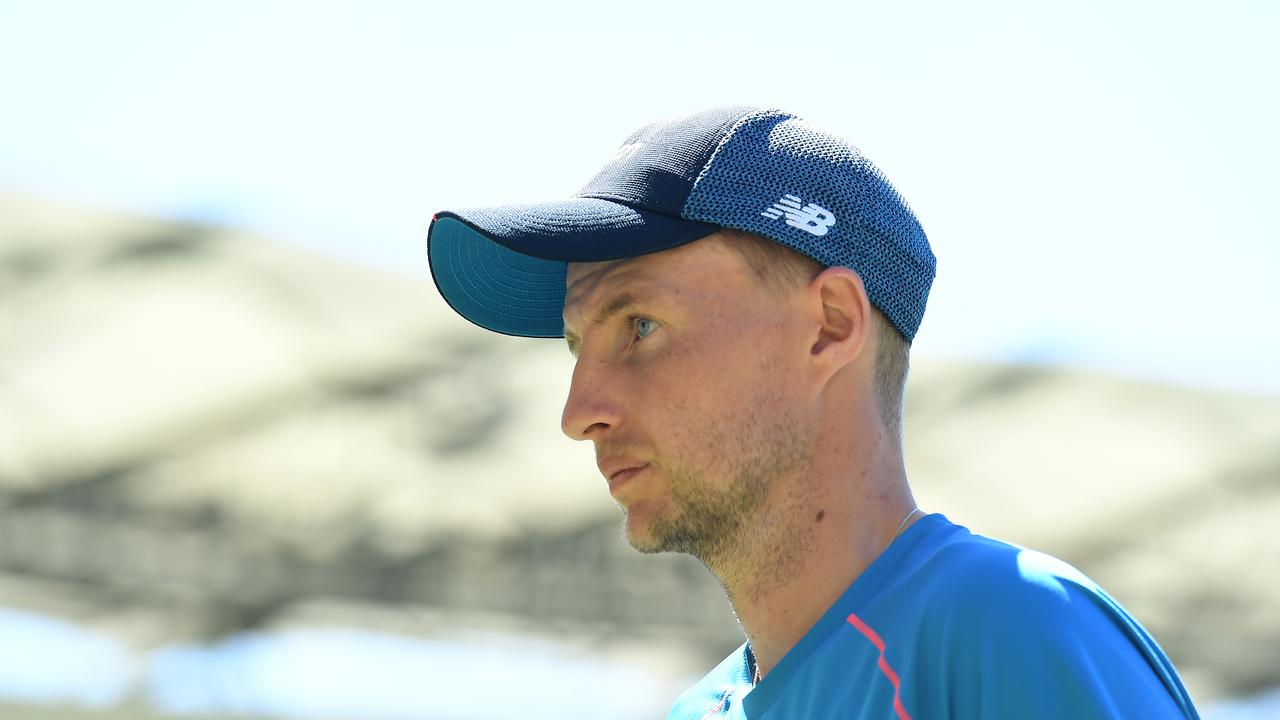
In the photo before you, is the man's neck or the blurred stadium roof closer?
the man's neck

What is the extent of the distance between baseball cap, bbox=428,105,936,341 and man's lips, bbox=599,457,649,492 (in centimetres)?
24

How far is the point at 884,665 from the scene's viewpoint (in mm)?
1473

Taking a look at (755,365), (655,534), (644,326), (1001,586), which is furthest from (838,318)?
(1001,586)

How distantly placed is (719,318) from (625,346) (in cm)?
13

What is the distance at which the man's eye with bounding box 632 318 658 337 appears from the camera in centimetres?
175

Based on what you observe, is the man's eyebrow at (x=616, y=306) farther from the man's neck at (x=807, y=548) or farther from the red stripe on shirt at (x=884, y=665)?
the red stripe on shirt at (x=884, y=665)

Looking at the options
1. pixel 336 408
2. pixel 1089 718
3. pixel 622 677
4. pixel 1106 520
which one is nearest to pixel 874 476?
pixel 1089 718

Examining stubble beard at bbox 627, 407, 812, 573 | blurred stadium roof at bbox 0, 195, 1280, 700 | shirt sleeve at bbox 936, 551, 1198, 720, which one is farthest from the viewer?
blurred stadium roof at bbox 0, 195, 1280, 700

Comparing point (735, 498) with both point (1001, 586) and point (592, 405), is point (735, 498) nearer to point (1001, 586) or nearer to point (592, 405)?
point (592, 405)

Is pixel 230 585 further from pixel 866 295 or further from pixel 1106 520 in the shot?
pixel 866 295

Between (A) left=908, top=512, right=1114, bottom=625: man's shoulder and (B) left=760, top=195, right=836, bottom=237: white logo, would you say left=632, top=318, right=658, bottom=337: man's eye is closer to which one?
(B) left=760, top=195, right=836, bottom=237: white logo

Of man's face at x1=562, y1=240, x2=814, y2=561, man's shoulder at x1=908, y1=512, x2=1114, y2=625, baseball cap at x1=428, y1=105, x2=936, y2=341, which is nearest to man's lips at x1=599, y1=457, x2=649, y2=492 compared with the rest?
man's face at x1=562, y1=240, x2=814, y2=561

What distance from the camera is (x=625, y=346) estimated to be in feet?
5.80

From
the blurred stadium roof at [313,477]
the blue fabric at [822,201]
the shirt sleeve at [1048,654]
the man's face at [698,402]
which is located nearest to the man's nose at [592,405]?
the man's face at [698,402]
